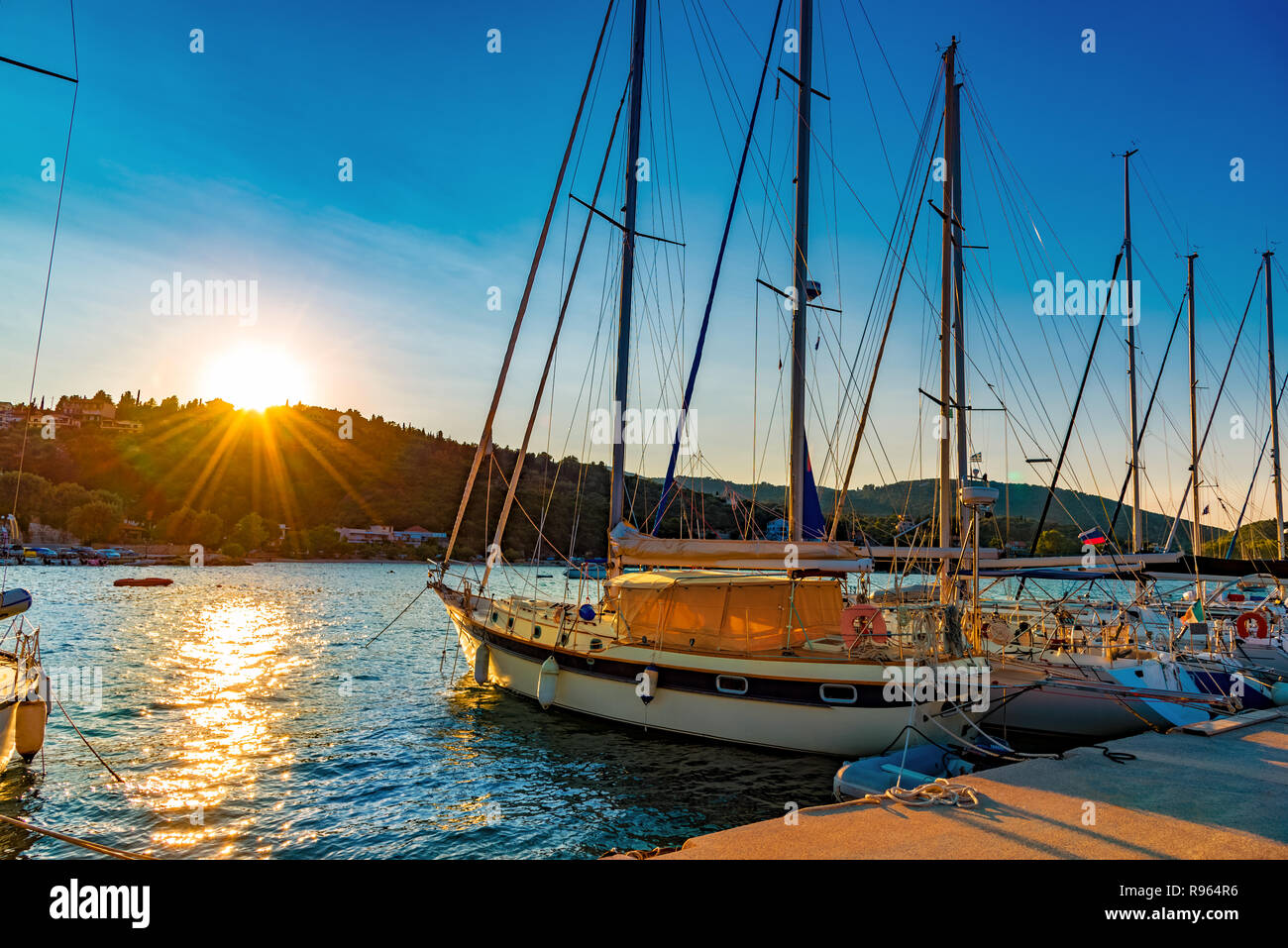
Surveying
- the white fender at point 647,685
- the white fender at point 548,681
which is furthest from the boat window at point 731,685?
the white fender at point 548,681

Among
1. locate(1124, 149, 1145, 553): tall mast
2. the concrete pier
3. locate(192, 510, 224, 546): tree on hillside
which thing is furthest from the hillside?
the concrete pier

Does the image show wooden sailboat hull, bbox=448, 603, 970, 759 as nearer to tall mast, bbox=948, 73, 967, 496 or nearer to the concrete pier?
the concrete pier

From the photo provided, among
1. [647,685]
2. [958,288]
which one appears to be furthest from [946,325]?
[647,685]

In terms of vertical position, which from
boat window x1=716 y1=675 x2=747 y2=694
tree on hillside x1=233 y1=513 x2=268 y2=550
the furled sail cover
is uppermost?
the furled sail cover

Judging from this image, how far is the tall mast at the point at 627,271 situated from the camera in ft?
61.3

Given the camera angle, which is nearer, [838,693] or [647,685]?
[838,693]

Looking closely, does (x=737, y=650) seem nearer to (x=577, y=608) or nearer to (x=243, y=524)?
(x=577, y=608)

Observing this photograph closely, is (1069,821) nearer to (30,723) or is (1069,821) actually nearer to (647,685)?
(647,685)

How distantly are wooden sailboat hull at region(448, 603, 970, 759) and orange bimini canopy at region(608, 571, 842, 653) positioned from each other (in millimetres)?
659

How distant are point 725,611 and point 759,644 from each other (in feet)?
3.17

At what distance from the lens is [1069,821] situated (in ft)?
23.6

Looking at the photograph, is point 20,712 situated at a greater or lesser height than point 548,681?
greater

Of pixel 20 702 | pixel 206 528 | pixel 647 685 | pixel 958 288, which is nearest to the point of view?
pixel 20 702

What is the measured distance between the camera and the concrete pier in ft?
20.9
